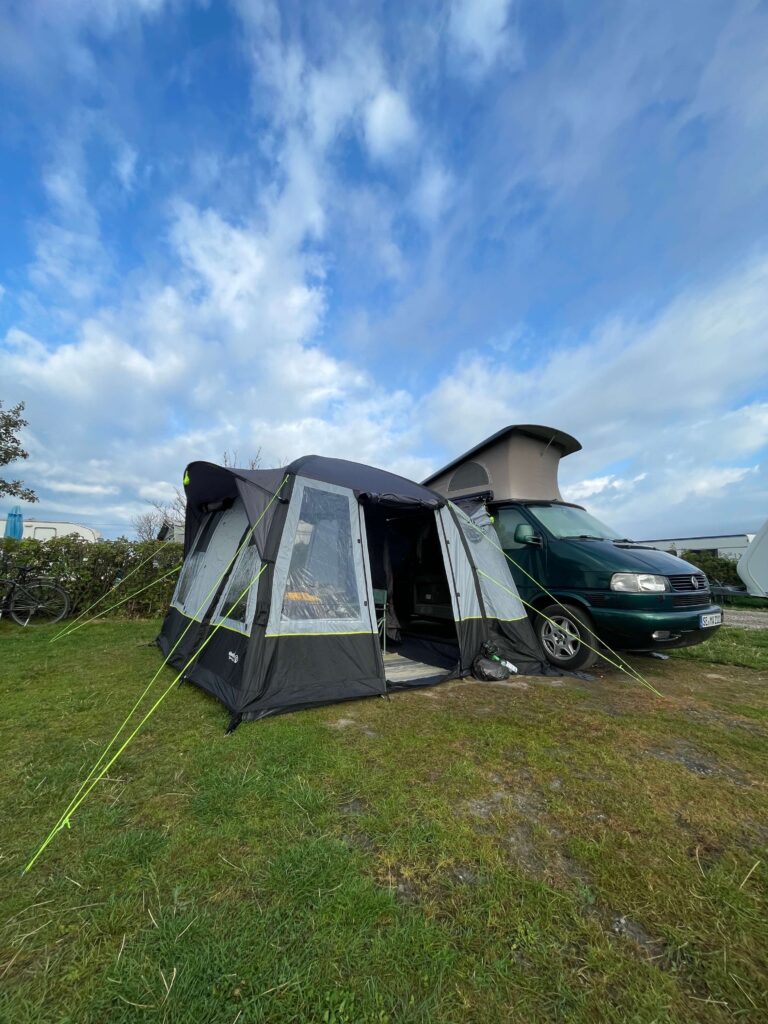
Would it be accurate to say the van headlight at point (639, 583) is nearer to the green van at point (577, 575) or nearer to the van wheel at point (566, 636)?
the green van at point (577, 575)

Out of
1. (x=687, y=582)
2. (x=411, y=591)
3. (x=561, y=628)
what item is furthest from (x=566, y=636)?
(x=411, y=591)

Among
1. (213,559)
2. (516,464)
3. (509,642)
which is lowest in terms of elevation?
(509,642)

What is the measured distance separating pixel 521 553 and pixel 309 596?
124 inches

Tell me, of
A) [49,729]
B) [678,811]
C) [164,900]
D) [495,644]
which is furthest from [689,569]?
[49,729]

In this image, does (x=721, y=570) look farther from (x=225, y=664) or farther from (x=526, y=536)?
(x=225, y=664)

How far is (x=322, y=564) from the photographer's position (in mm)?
4168

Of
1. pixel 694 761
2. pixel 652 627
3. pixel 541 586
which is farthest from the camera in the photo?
pixel 541 586

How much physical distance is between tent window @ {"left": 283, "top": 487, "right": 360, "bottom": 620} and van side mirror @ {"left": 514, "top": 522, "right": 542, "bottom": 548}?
243 cm

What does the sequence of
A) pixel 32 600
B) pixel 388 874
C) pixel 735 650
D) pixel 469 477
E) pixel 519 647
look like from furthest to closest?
1. pixel 32 600
2. pixel 469 477
3. pixel 735 650
4. pixel 519 647
5. pixel 388 874

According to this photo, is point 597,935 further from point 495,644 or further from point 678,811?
point 495,644

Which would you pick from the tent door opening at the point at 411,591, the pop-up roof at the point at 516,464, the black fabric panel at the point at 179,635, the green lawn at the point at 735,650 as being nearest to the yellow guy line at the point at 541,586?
the tent door opening at the point at 411,591

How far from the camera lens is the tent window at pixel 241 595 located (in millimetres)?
3756

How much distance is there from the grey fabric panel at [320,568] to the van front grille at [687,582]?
11.3ft

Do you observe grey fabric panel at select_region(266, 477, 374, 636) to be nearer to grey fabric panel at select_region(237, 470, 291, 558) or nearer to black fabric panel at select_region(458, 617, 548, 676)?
grey fabric panel at select_region(237, 470, 291, 558)
